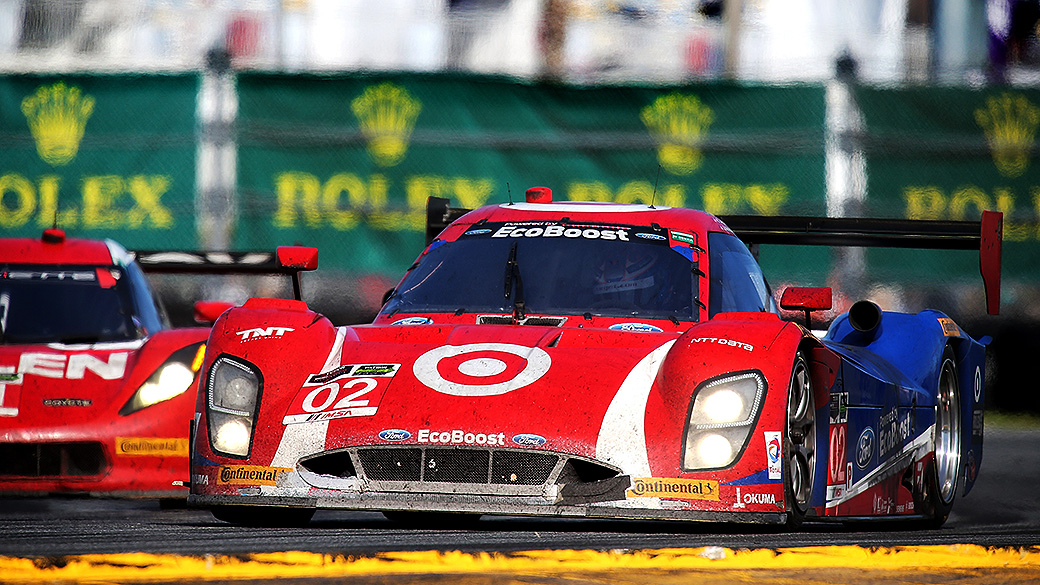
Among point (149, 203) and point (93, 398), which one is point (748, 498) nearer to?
point (93, 398)

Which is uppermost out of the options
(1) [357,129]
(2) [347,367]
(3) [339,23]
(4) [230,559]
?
(3) [339,23]

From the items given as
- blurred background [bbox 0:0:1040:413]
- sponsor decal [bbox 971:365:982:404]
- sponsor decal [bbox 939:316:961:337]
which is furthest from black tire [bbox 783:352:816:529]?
blurred background [bbox 0:0:1040:413]

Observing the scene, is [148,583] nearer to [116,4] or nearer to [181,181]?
[181,181]

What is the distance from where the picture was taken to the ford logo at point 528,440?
5.09m

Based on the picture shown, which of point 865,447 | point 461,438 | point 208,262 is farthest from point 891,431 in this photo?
point 208,262

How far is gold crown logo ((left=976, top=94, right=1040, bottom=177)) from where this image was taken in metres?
12.5

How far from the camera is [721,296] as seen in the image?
262 inches

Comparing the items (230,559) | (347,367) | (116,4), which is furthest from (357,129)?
(230,559)

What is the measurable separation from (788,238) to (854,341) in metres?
0.66

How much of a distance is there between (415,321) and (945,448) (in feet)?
9.47

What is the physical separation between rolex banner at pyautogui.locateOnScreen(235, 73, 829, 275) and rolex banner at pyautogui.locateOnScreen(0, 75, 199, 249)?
18.1 inches

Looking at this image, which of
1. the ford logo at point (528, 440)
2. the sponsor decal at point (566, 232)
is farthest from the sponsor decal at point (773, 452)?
the sponsor decal at point (566, 232)

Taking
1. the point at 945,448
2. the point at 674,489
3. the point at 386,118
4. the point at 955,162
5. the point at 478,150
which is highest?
the point at 386,118

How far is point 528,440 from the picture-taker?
5098 mm
